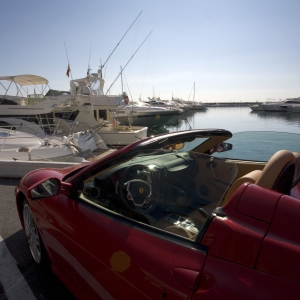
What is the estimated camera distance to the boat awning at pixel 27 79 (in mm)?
15070

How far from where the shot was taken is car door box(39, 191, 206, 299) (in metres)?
1.23

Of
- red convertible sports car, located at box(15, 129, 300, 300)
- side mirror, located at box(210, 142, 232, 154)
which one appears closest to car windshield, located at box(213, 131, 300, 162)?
side mirror, located at box(210, 142, 232, 154)

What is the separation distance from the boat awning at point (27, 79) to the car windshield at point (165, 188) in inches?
616

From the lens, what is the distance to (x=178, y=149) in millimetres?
2164

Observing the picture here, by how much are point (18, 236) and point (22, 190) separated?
690mm

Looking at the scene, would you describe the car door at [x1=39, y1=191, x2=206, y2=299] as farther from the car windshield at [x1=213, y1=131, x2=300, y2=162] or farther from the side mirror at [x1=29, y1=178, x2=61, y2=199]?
the car windshield at [x1=213, y1=131, x2=300, y2=162]

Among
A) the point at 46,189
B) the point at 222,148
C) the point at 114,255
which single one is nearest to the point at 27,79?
the point at 46,189

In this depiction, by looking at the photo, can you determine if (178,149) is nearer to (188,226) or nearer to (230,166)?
(230,166)

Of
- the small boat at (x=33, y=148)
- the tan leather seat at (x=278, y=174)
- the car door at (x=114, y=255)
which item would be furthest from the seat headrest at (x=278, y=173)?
the small boat at (x=33, y=148)

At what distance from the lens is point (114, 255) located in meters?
1.49

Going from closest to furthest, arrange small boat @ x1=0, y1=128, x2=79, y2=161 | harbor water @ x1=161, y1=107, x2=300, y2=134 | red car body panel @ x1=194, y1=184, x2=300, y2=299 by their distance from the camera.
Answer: red car body panel @ x1=194, y1=184, x2=300, y2=299
small boat @ x1=0, y1=128, x2=79, y2=161
harbor water @ x1=161, y1=107, x2=300, y2=134

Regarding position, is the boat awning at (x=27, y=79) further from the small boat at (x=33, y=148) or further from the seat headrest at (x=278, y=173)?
the seat headrest at (x=278, y=173)

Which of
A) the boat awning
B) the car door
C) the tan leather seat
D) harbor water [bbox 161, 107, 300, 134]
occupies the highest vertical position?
the boat awning

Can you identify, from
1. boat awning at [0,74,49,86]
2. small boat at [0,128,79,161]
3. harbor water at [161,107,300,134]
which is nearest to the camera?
small boat at [0,128,79,161]
